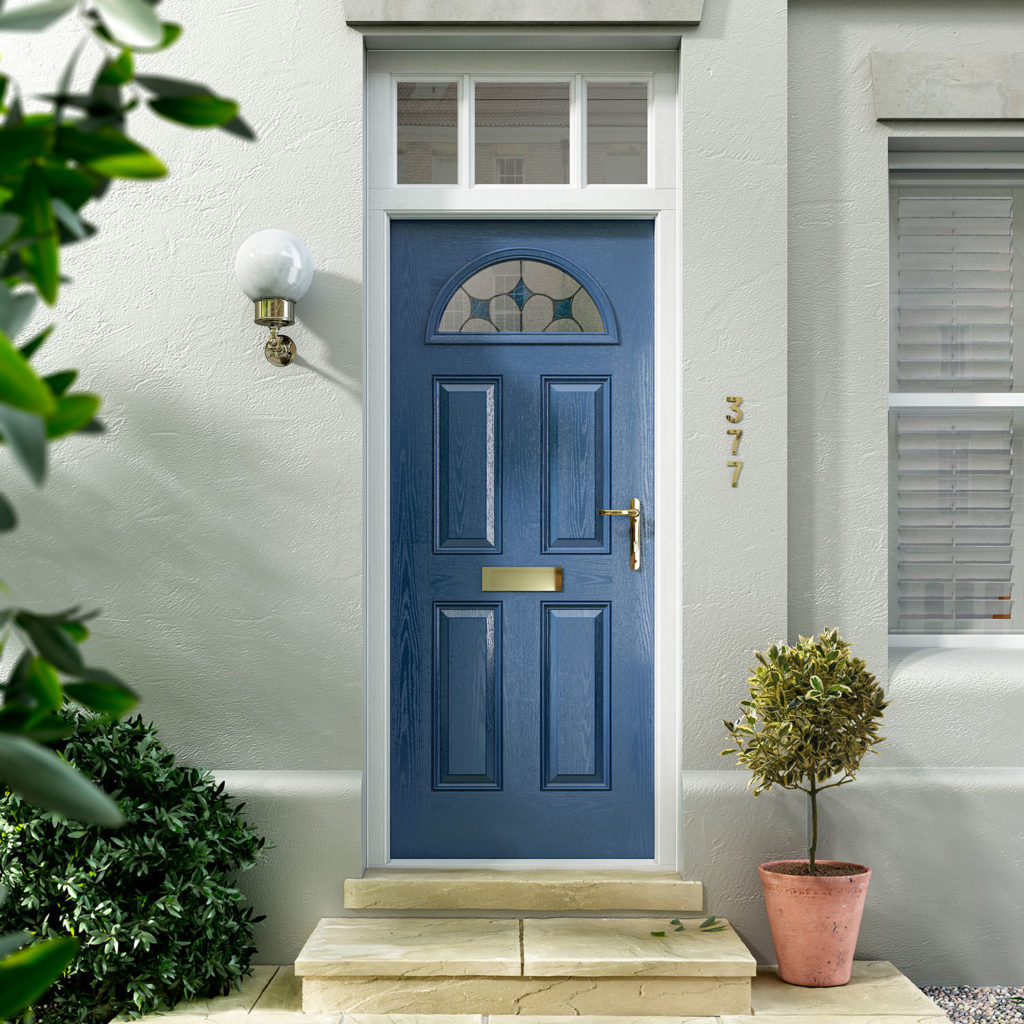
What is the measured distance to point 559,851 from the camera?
3.20 meters

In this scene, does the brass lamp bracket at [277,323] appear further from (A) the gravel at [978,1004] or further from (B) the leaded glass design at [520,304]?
(A) the gravel at [978,1004]

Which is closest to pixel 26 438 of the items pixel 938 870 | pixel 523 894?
pixel 523 894

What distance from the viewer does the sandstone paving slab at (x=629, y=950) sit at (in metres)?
2.70

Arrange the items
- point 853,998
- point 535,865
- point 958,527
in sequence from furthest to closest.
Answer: point 958,527 → point 535,865 → point 853,998

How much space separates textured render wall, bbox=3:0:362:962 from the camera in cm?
308

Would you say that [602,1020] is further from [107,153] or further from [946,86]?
[946,86]

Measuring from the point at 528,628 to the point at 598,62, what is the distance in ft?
6.05

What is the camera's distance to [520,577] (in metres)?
3.21

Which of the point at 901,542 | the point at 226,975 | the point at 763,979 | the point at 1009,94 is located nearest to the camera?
the point at 226,975

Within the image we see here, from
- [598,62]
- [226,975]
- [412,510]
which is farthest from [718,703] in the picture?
[598,62]

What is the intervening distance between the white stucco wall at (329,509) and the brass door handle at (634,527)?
191 mm

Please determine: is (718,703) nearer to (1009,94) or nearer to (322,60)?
(1009,94)

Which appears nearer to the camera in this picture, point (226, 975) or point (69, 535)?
point (226, 975)

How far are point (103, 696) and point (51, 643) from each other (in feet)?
0.22
